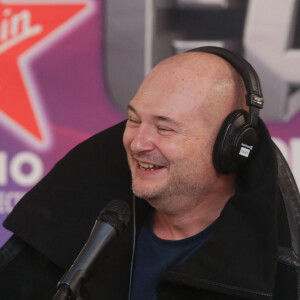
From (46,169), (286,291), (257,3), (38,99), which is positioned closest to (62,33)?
(38,99)

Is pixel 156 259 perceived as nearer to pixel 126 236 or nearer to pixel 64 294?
pixel 126 236

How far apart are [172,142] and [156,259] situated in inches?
10.3

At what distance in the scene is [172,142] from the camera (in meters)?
1.07

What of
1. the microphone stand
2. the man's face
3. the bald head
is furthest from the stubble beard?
the microphone stand

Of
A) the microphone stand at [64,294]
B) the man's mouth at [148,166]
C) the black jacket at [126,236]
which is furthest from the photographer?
the man's mouth at [148,166]

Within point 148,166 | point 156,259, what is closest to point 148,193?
point 148,166

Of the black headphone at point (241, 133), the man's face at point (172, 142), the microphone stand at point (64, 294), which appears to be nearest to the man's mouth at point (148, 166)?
the man's face at point (172, 142)

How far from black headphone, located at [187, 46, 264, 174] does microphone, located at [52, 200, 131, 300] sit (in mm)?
250

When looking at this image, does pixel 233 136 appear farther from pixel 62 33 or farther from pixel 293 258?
pixel 62 33

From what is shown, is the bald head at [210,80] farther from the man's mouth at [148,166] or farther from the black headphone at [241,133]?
the man's mouth at [148,166]

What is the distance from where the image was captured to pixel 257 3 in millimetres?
1574

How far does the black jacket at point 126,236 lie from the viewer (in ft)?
3.25

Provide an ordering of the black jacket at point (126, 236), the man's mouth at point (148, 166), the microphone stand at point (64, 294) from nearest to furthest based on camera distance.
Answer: the microphone stand at point (64, 294), the black jacket at point (126, 236), the man's mouth at point (148, 166)

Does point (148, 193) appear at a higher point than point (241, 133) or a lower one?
lower
